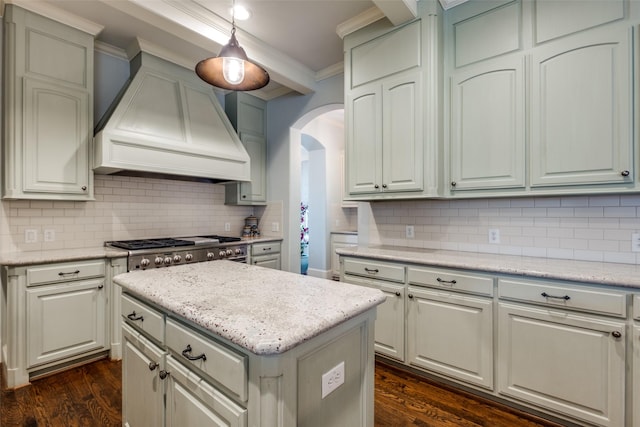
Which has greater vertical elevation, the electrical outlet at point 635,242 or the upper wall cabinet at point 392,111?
the upper wall cabinet at point 392,111

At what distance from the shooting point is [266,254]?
3951 mm

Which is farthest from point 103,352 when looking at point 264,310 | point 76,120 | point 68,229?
point 264,310

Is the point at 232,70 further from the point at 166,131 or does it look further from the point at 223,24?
the point at 166,131

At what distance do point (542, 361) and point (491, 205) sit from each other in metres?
1.18

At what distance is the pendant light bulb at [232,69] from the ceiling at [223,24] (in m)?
1.19

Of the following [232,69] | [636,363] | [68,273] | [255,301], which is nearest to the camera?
[255,301]

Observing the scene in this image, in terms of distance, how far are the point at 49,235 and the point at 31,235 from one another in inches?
4.5

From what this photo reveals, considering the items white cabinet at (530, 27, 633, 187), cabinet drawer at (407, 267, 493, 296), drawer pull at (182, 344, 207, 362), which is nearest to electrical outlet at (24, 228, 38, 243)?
drawer pull at (182, 344, 207, 362)

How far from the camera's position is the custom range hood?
8.82 ft

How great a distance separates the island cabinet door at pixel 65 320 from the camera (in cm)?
227

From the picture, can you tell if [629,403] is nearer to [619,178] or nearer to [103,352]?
[619,178]

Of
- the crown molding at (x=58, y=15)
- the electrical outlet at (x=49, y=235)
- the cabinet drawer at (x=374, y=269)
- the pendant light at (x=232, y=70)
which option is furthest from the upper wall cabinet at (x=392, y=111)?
the electrical outlet at (x=49, y=235)

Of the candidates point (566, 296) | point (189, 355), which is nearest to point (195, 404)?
point (189, 355)

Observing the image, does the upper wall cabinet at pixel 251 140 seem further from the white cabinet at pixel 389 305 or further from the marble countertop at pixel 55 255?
the white cabinet at pixel 389 305
